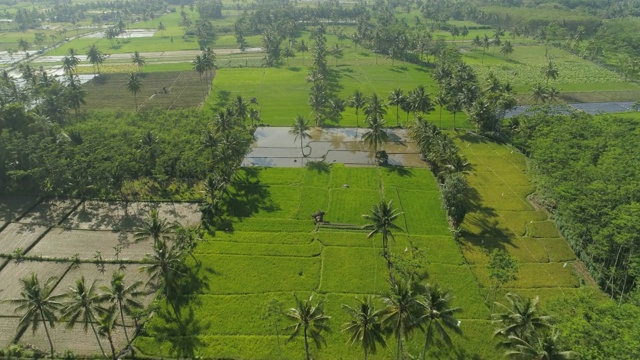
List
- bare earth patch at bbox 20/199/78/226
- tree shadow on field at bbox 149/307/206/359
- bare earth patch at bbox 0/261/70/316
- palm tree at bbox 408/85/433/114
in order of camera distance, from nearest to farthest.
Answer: tree shadow on field at bbox 149/307/206/359, bare earth patch at bbox 0/261/70/316, bare earth patch at bbox 20/199/78/226, palm tree at bbox 408/85/433/114

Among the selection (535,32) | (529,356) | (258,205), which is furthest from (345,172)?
(535,32)

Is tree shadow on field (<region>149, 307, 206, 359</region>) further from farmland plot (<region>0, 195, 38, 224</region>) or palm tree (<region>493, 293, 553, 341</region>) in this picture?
farmland plot (<region>0, 195, 38, 224</region>)

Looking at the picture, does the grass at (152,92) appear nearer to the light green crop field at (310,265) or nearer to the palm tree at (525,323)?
the light green crop field at (310,265)

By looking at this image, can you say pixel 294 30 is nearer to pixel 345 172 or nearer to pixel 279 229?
pixel 345 172

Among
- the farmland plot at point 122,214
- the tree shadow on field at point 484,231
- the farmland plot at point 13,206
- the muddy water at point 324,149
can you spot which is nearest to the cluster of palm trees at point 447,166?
the tree shadow on field at point 484,231

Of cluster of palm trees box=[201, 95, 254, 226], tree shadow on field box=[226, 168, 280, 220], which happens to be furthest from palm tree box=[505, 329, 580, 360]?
cluster of palm trees box=[201, 95, 254, 226]
